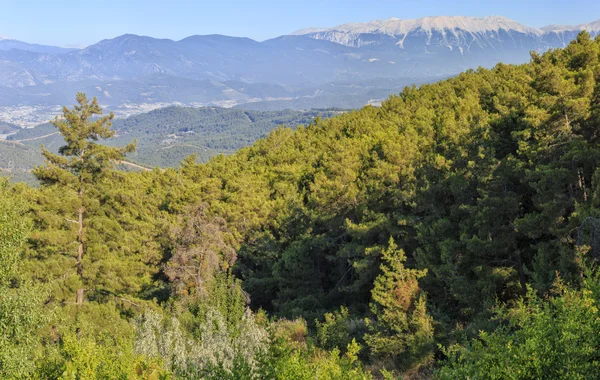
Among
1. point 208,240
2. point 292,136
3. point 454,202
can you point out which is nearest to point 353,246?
point 454,202

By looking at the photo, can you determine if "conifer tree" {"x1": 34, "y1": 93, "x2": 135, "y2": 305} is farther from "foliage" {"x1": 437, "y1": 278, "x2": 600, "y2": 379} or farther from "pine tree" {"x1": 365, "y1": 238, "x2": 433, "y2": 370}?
"foliage" {"x1": 437, "y1": 278, "x2": 600, "y2": 379}

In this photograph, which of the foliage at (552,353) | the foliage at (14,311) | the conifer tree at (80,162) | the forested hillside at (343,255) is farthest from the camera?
the conifer tree at (80,162)

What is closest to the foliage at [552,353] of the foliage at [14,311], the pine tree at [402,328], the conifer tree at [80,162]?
the pine tree at [402,328]

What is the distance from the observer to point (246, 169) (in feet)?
97.9

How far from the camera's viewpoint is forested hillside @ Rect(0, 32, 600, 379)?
27.7 ft

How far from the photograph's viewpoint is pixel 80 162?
1791cm

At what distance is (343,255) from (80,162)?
11.8 meters

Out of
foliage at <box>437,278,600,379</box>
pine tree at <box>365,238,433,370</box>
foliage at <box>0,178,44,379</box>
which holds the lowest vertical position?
pine tree at <box>365,238,433,370</box>

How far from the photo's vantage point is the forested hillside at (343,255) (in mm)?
8445

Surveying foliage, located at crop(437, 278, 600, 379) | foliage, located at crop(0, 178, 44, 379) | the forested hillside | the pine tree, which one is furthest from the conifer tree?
foliage, located at crop(437, 278, 600, 379)

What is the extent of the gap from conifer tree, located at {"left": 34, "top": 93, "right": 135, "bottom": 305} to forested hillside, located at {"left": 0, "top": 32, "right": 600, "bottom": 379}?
0.24 feet

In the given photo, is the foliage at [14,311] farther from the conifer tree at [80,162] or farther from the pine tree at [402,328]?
the pine tree at [402,328]

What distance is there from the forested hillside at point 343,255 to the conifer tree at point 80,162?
7 centimetres

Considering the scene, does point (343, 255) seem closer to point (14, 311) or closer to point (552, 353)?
point (14, 311)
